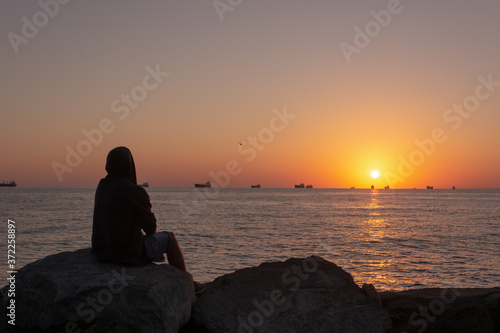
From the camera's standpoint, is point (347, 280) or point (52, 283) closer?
point (52, 283)

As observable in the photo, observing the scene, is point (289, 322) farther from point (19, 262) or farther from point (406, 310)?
point (19, 262)

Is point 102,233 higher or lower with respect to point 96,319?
higher

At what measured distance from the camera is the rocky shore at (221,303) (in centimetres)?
568

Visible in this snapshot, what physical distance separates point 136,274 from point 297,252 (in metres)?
21.0

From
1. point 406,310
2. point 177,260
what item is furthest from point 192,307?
point 406,310

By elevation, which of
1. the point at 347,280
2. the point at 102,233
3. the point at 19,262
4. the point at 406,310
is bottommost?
the point at 19,262

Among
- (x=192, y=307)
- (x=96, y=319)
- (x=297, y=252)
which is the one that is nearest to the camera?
(x=96, y=319)

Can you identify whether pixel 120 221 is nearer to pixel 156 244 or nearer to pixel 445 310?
pixel 156 244

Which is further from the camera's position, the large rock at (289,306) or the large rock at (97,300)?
the large rock at (289,306)

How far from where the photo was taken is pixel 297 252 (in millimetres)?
26406

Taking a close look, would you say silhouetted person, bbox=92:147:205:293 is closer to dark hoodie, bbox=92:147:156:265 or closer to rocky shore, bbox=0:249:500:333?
dark hoodie, bbox=92:147:156:265
